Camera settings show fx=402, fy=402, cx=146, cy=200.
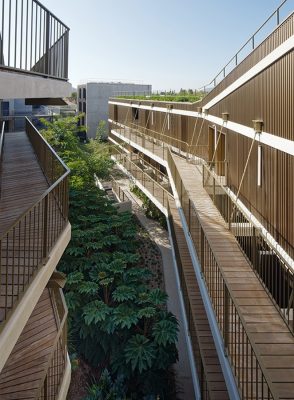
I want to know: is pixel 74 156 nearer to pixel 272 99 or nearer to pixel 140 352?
pixel 140 352

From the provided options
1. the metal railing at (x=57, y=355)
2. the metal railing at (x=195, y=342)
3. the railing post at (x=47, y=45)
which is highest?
the railing post at (x=47, y=45)

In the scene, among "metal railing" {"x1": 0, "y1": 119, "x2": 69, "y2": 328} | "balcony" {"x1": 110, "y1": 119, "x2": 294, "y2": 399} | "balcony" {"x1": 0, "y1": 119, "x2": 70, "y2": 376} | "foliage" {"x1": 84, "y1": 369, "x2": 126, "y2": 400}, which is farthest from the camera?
"foliage" {"x1": 84, "y1": 369, "x2": 126, "y2": 400}

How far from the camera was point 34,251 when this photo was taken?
6.18 meters

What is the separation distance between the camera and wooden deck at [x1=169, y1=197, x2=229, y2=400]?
793cm

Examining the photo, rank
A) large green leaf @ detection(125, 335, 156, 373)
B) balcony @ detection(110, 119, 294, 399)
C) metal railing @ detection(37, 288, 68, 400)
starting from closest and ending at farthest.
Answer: balcony @ detection(110, 119, 294, 399) < metal railing @ detection(37, 288, 68, 400) < large green leaf @ detection(125, 335, 156, 373)

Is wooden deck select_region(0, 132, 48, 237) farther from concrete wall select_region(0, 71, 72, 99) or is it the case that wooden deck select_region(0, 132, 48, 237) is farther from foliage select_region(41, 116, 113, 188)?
foliage select_region(41, 116, 113, 188)

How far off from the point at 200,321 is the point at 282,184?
4030 millimetres

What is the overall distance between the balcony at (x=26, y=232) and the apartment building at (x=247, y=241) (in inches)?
109

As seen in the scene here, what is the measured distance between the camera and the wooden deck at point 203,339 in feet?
26.0

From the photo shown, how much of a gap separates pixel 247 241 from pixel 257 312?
11.8 feet

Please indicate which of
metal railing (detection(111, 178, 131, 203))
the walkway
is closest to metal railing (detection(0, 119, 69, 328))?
the walkway

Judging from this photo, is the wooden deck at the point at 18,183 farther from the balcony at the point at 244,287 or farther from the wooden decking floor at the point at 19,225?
the balcony at the point at 244,287

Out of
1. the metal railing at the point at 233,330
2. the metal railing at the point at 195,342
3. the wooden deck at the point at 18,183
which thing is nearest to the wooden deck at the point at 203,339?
the metal railing at the point at 195,342

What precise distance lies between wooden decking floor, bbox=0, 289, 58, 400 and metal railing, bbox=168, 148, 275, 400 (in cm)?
283
